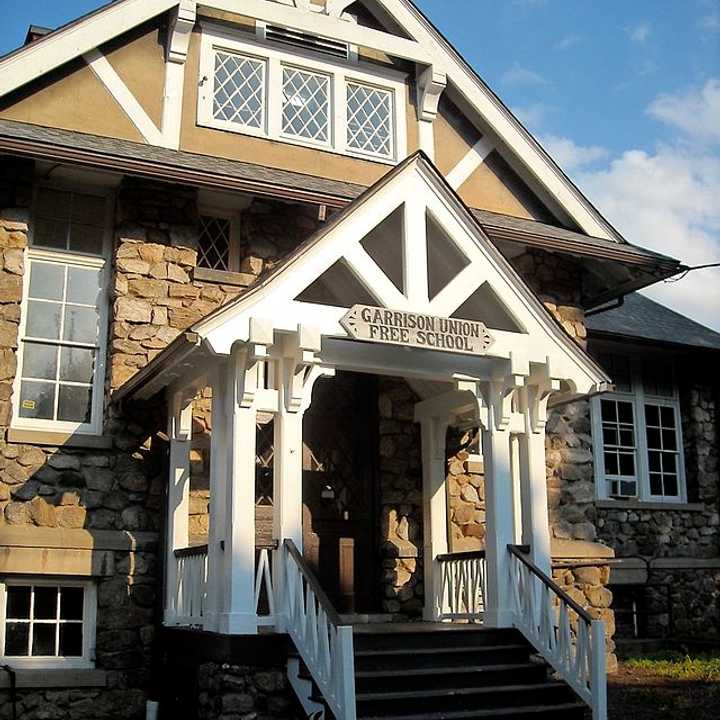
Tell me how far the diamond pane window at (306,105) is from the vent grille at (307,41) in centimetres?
28

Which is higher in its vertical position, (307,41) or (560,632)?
(307,41)

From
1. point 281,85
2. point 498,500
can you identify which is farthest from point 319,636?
point 281,85

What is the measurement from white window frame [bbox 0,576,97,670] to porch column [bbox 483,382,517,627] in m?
3.65

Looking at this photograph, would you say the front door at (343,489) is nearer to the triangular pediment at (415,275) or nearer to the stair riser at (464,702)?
the triangular pediment at (415,275)

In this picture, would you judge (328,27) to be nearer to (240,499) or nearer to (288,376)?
(288,376)

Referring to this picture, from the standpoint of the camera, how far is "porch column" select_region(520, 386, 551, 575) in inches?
372

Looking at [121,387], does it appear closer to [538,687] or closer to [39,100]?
[39,100]

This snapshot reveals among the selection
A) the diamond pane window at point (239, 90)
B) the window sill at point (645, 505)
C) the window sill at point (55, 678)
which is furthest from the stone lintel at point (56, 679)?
the window sill at point (645, 505)

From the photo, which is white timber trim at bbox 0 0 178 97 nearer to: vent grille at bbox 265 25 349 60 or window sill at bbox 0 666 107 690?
vent grille at bbox 265 25 349 60

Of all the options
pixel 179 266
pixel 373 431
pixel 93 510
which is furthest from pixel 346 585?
pixel 179 266

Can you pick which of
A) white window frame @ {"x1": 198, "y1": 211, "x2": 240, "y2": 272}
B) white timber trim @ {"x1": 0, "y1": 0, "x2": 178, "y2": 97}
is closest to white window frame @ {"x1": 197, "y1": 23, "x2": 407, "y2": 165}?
white timber trim @ {"x1": 0, "y1": 0, "x2": 178, "y2": 97}

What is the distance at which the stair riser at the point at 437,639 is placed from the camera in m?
8.52

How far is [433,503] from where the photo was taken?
11070 mm

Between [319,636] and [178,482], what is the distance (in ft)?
8.11
